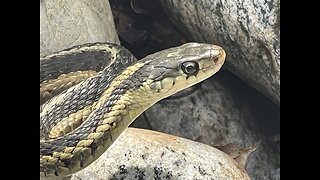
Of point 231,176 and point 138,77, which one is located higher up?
Answer: point 138,77

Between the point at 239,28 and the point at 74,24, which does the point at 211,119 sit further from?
the point at 74,24

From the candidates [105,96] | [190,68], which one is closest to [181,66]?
[190,68]

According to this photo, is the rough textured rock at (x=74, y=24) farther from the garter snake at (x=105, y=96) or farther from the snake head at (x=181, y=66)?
the snake head at (x=181, y=66)

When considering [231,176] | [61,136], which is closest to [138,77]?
[61,136]
